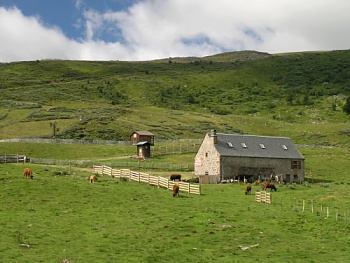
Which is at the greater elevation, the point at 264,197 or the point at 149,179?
the point at 149,179

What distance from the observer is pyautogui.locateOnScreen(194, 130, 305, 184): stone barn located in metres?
72.5

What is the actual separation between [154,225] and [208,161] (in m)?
37.5

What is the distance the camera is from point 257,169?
246 ft

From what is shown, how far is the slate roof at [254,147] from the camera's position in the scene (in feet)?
243

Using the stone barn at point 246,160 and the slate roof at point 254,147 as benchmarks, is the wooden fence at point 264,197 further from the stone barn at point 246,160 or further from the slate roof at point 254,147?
the slate roof at point 254,147

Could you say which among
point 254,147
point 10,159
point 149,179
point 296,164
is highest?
point 254,147

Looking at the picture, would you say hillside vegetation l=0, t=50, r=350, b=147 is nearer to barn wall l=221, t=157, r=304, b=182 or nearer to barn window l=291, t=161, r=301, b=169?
barn window l=291, t=161, r=301, b=169

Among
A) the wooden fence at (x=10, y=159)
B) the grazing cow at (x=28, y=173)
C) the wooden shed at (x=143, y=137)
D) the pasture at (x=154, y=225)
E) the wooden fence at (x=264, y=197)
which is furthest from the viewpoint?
the wooden shed at (x=143, y=137)

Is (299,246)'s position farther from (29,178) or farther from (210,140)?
(210,140)

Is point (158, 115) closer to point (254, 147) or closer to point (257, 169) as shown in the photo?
point (254, 147)

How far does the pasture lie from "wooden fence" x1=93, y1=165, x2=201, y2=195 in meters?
1.34

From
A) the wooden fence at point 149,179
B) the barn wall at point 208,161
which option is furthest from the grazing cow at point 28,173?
the barn wall at point 208,161

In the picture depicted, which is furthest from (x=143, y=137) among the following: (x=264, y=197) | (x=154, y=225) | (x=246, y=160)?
(x=154, y=225)

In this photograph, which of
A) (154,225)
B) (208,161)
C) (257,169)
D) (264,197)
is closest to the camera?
(154,225)
